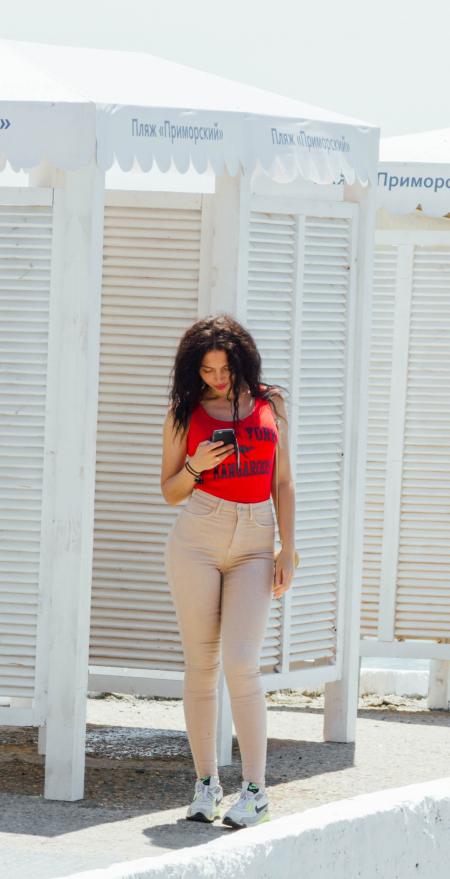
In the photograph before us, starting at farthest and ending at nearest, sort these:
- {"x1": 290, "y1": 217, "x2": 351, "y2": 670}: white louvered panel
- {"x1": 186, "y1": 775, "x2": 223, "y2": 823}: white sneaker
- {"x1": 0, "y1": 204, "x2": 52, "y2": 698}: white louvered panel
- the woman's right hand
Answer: {"x1": 290, "y1": 217, "x2": 351, "y2": 670}: white louvered panel, {"x1": 0, "y1": 204, "x2": 52, "y2": 698}: white louvered panel, {"x1": 186, "y1": 775, "x2": 223, "y2": 823}: white sneaker, the woman's right hand

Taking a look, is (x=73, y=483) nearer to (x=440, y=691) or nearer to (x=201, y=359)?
(x=201, y=359)

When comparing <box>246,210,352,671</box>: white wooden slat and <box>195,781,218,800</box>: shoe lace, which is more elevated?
<box>246,210,352,671</box>: white wooden slat

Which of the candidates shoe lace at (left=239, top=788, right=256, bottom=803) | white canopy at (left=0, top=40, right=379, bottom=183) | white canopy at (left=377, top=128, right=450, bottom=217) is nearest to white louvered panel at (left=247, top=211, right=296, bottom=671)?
white canopy at (left=0, top=40, right=379, bottom=183)

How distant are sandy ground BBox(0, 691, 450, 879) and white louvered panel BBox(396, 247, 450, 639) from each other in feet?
1.97

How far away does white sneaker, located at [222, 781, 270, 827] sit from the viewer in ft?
19.6

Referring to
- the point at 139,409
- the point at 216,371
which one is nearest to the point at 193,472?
the point at 216,371

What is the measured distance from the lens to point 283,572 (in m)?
6.08

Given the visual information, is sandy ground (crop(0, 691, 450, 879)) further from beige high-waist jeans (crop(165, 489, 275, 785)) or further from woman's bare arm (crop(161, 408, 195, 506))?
woman's bare arm (crop(161, 408, 195, 506))

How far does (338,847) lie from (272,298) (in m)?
3.11

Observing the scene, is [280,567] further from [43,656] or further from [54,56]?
[54,56]

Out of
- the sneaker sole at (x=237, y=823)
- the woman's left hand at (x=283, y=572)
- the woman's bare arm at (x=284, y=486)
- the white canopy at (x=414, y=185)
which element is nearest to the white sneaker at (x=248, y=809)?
the sneaker sole at (x=237, y=823)

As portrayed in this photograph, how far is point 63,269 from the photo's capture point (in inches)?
256

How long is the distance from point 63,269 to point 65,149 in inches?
21.0

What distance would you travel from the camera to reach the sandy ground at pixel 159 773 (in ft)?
19.0
